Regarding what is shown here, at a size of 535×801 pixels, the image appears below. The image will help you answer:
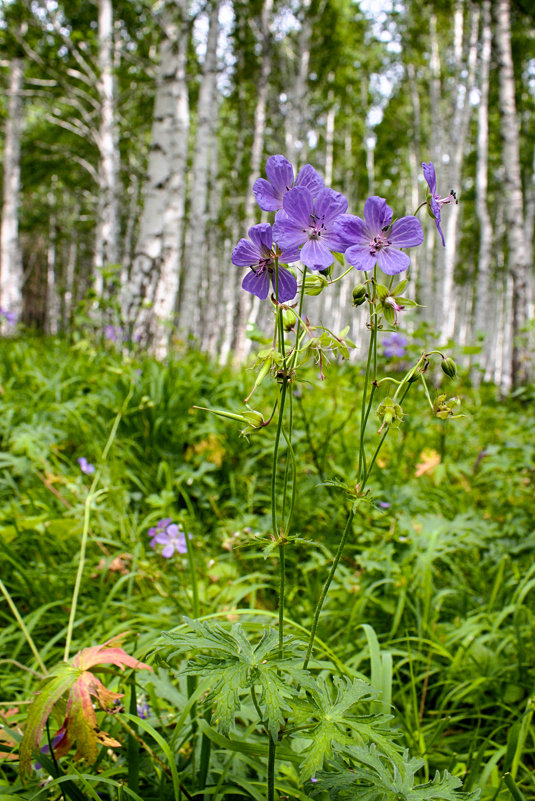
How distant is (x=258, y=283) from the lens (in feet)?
3.12

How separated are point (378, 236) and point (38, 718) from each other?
1042mm

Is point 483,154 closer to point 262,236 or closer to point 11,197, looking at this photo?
point 11,197

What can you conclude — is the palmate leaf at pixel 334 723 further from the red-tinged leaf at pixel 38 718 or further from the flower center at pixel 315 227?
the flower center at pixel 315 227

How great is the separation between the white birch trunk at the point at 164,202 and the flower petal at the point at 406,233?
3851 mm

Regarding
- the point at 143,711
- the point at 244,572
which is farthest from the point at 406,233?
the point at 244,572

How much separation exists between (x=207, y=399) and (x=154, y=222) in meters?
2.66

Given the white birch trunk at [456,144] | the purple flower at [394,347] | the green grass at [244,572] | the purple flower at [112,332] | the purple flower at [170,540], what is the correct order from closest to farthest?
the green grass at [244,572], the purple flower at [170,540], the purple flower at [394,347], the purple flower at [112,332], the white birch trunk at [456,144]

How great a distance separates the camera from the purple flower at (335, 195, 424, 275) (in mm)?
828

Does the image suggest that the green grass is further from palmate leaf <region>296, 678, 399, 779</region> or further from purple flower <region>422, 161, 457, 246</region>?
purple flower <region>422, 161, 457, 246</region>

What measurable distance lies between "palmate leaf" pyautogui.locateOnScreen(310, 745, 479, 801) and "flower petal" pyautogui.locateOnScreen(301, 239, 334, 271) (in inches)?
29.9

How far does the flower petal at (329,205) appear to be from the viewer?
0.85 metres

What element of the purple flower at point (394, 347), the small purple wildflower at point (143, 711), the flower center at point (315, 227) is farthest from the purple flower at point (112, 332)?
the flower center at point (315, 227)

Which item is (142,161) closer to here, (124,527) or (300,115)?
(300,115)

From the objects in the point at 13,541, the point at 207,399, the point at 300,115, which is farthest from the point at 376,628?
the point at 300,115
